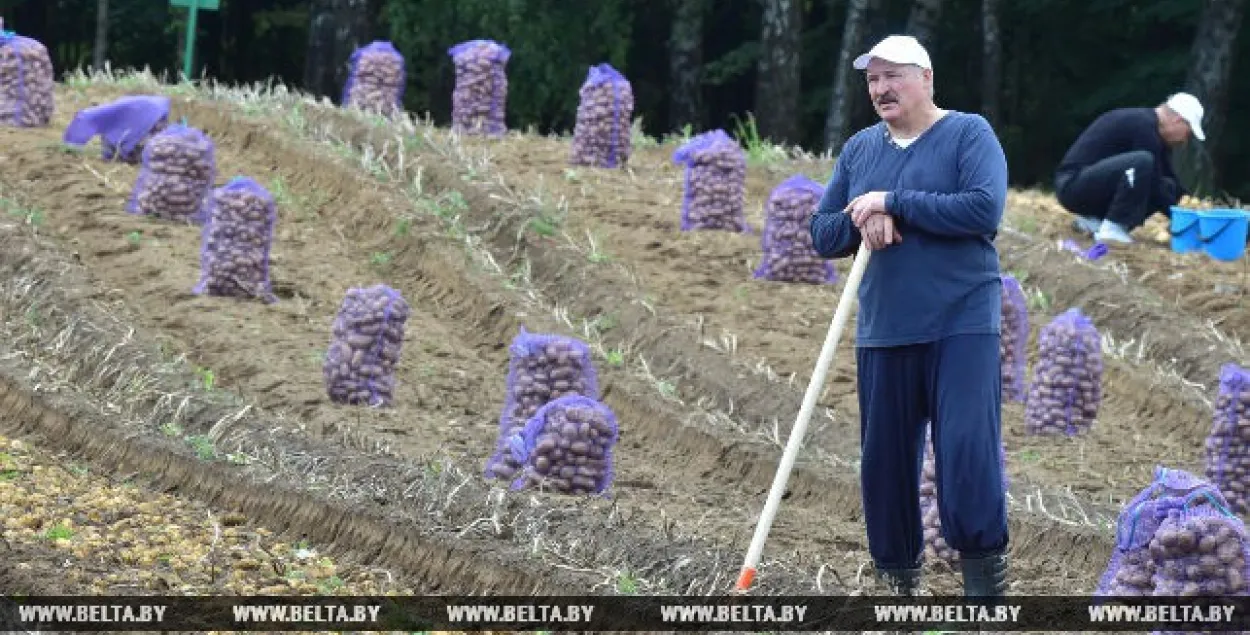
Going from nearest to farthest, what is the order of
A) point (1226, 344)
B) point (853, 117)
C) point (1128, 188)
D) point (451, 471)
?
point (451, 471) < point (1226, 344) < point (1128, 188) < point (853, 117)

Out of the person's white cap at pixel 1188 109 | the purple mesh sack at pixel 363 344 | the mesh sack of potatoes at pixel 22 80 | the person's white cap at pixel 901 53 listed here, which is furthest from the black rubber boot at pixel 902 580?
the mesh sack of potatoes at pixel 22 80

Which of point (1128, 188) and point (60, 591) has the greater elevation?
point (1128, 188)

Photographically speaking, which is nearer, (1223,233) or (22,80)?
(22,80)

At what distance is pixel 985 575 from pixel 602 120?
9020mm

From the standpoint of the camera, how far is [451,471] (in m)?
8.55

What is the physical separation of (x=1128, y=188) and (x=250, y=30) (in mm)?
19861

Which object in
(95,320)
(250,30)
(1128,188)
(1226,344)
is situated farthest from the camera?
(250,30)

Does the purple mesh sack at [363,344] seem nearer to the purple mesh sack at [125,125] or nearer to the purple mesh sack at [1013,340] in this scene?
the purple mesh sack at [1013,340]

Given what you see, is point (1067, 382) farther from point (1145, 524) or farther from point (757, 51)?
point (757, 51)

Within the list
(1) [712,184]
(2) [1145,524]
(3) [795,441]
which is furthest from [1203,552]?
(1) [712,184]

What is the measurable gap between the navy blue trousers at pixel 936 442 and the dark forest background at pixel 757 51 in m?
16.6

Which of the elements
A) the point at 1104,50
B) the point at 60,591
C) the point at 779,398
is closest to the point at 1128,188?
the point at 779,398

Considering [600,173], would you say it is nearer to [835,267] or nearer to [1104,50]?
[835,267]

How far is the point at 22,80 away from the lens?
589 inches
